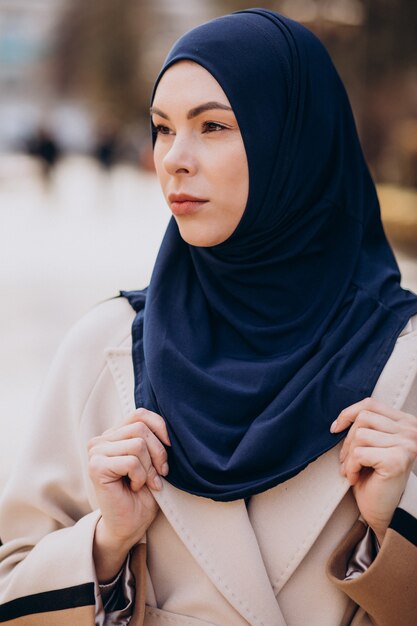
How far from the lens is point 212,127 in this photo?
1.75 m

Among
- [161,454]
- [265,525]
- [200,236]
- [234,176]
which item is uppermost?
[234,176]

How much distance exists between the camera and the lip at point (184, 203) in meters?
1.75

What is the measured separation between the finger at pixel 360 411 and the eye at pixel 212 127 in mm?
590

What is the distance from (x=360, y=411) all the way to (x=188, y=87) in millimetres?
701

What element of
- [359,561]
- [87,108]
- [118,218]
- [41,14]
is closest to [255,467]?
[359,561]

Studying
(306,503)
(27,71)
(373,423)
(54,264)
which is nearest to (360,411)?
(373,423)

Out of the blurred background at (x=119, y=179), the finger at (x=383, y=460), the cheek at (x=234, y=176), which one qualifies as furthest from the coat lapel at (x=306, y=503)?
the blurred background at (x=119, y=179)

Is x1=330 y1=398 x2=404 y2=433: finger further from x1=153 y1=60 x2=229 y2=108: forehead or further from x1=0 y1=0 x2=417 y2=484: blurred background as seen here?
x1=0 y1=0 x2=417 y2=484: blurred background

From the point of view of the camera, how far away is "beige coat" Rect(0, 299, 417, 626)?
164 centimetres

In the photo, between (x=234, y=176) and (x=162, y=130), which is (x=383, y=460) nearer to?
(x=234, y=176)

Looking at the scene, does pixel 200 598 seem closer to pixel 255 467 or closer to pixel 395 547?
pixel 255 467

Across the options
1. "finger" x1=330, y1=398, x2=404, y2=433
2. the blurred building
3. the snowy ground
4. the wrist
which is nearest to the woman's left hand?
"finger" x1=330, y1=398, x2=404, y2=433

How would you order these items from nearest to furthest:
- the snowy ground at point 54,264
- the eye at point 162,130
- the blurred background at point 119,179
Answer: the eye at point 162,130, the snowy ground at point 54,264, the blurred background at point 119,179

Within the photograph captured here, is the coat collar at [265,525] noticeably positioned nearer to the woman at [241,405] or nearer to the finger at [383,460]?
the woman at [241,405]
